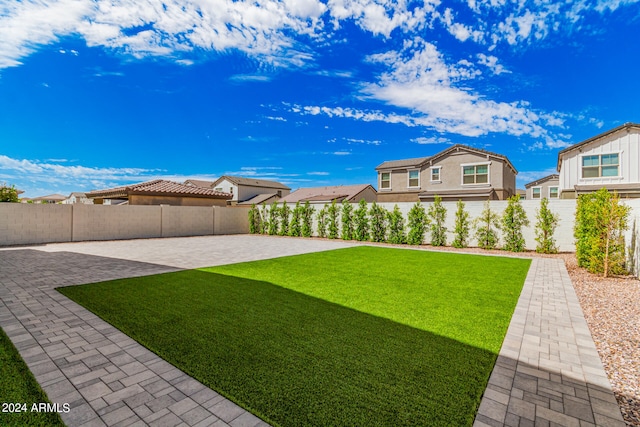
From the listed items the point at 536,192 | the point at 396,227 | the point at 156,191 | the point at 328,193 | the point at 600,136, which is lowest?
the point at 396,227

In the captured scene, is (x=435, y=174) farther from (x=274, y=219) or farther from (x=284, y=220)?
(x=274, y=219)

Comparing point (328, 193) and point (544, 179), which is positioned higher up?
point (544, 179)

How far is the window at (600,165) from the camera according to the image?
1515 centimetres

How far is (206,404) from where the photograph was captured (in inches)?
81.3

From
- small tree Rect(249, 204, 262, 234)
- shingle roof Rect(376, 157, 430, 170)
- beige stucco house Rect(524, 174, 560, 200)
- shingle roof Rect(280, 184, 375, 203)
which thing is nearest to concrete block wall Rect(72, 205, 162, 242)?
small tree Rect(249, 204, 262, 234)

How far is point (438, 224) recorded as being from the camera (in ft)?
42.8

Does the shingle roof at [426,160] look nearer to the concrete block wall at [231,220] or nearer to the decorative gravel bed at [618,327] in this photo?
the concrete block wall at [231,220]

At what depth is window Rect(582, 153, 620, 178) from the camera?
15.2m

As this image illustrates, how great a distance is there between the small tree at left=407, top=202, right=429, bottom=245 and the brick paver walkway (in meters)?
9.00

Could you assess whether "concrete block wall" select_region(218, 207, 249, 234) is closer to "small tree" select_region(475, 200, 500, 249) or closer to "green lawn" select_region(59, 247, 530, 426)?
"green lawn" select_region(59, 247, 530, 426)

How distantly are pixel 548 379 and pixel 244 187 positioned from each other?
34748 mm

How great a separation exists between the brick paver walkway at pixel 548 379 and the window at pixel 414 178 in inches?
722

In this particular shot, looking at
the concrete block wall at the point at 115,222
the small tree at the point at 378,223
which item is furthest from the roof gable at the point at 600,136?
the concrete block wall at the point at 115,222

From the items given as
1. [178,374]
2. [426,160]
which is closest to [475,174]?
[426,160]
